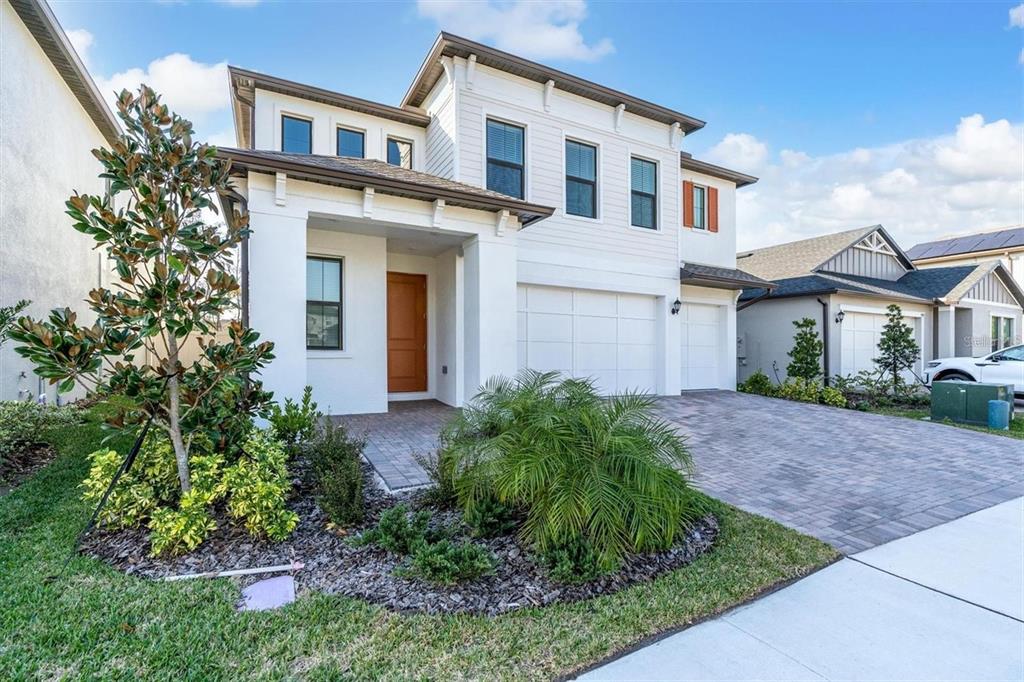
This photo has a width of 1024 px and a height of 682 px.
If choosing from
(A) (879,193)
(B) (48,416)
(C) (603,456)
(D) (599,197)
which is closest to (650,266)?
(D) (599,197)

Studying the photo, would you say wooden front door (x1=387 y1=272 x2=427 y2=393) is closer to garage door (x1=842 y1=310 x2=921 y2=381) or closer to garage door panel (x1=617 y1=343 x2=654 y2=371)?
garage door panel (x1=617 y1=343 x2=654 y2=371)

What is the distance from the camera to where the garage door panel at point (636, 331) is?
428 inches

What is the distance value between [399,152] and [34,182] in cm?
598

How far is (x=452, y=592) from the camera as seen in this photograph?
2.88 metres

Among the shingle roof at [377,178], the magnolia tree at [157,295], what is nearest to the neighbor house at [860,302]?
the shingle roof at [377,178]

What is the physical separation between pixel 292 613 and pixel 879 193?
27.3m

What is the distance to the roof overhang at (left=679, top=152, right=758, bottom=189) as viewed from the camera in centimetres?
1213

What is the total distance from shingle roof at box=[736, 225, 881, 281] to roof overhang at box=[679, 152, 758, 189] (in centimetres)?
437

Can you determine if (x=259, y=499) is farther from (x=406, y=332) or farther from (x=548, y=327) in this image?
(x=548, y=327)

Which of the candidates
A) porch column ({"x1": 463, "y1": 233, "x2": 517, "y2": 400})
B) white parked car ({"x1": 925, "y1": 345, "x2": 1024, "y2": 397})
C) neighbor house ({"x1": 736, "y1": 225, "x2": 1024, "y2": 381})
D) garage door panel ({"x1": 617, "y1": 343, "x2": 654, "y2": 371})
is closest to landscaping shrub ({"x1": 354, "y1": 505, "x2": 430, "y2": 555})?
porch column ({"x1": 463, "y1": 233, "x2": 517, "y2": 400})

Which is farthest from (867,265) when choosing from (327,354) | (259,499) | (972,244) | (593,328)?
(259,499)

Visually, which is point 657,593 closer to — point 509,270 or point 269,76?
point 509,270

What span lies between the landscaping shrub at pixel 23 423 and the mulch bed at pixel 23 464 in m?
0.06

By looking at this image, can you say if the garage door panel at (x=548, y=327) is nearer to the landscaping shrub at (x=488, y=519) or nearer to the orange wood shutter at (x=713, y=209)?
the orange wood shutter at (x=713, y=209)
